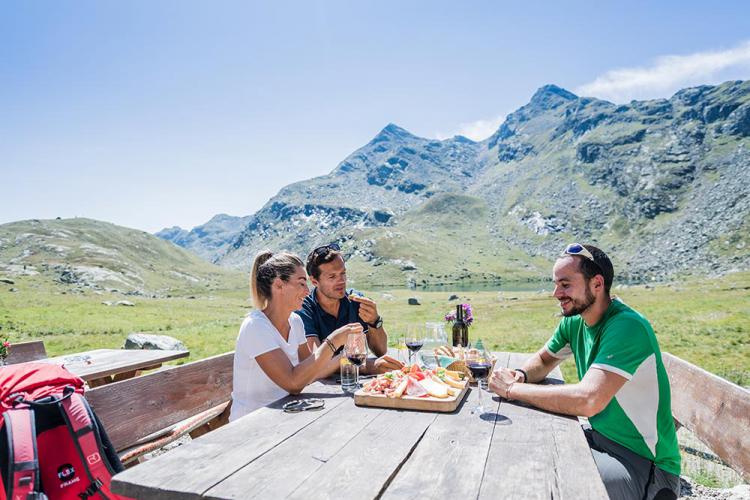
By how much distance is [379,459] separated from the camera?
2.84m

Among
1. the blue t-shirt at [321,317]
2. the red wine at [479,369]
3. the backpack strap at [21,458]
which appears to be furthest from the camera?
the blue t-shirt at [321,317]

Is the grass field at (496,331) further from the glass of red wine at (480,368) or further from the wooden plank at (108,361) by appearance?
the glass of red wine at (480,368)

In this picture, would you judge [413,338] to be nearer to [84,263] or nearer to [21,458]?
[21,458]

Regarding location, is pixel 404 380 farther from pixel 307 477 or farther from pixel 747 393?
pixel 747 393

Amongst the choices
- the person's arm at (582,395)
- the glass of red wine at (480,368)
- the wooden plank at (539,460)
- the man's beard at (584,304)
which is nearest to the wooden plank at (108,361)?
the glass of red wine at (480,368)

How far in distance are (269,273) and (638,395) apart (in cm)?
393

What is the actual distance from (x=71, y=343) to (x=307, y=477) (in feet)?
88.9

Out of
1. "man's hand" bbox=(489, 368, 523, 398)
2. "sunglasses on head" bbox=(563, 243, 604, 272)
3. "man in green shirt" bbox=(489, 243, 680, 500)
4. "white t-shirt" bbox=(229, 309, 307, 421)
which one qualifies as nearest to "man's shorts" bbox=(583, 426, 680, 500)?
"man in green shirt" bbox=(489, 243, 680, 500)

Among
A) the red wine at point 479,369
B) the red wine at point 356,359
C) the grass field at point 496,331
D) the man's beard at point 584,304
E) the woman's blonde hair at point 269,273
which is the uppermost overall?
the woman's blonde hair at point 269,273

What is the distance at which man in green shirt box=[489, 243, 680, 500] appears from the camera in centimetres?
374

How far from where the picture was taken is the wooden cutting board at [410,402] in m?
3.79

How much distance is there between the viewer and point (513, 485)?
2.52m

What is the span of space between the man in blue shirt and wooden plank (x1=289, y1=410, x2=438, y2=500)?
8.47 feet

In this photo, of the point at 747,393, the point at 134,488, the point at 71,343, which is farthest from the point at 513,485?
the point at 71,343
